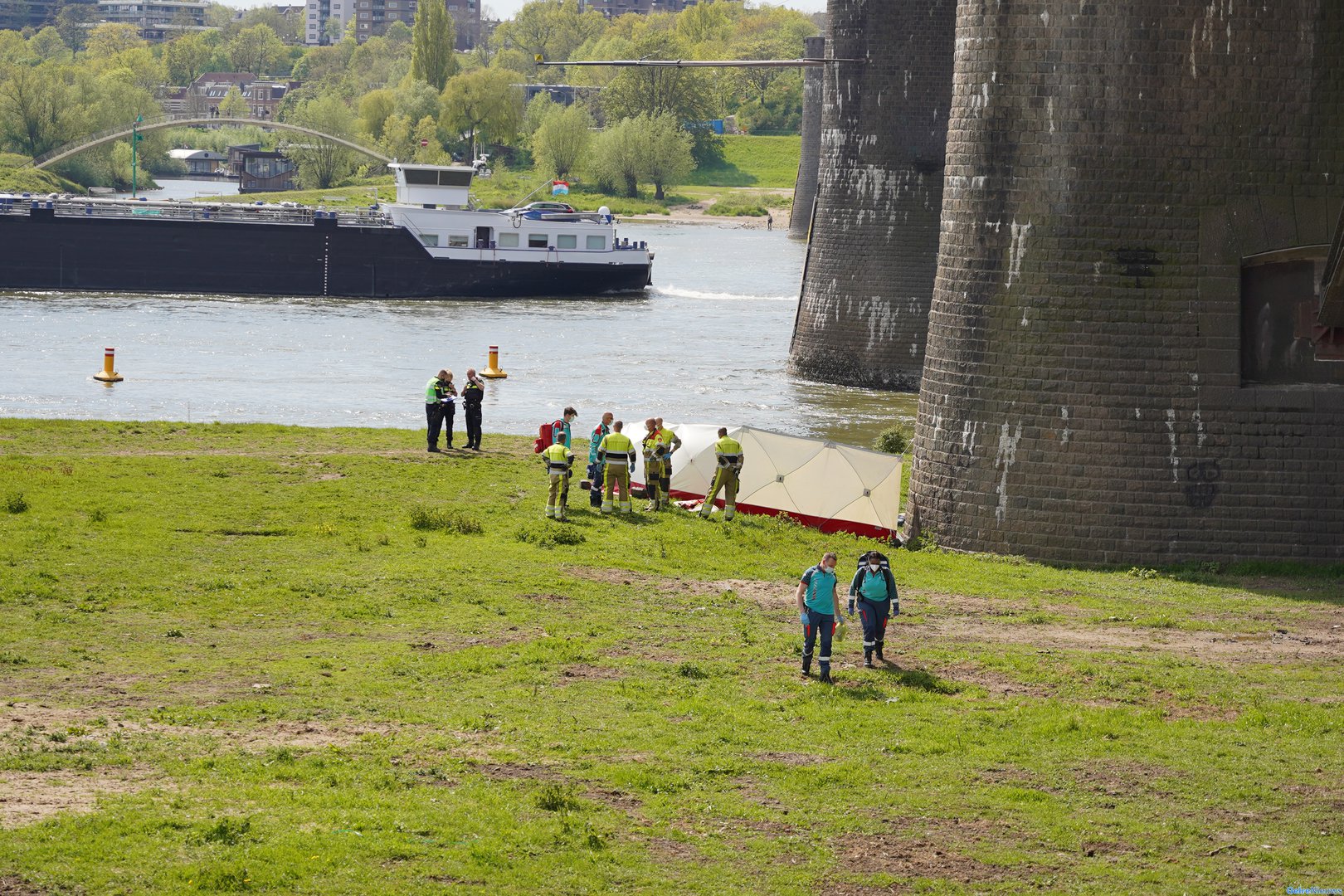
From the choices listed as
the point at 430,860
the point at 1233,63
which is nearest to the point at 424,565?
the point at 430,860

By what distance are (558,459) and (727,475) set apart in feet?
9.38

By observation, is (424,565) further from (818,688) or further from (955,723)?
(955,723)

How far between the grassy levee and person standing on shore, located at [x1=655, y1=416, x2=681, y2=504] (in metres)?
1.53

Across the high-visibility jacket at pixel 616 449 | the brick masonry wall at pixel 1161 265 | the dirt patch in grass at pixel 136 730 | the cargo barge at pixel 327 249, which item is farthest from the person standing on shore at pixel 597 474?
the cargo barge at pixel 327 249

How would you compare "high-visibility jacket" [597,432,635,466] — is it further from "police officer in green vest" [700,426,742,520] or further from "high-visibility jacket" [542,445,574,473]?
"police officer in green vest" [700,426,742,520]

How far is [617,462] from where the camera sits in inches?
1005

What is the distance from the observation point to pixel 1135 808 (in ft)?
44.5

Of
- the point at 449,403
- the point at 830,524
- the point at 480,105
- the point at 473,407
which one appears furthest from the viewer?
the point at 480,105

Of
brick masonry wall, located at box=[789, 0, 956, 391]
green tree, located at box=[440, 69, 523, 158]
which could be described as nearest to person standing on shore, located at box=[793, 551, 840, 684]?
brick masonry wall, located at box=[789, 0, 956, 391]

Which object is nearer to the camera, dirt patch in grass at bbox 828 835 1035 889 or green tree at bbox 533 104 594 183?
dirt patch in grass at bbox 828 835 1035 889

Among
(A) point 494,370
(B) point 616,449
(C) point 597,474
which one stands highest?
(B) point 616,449

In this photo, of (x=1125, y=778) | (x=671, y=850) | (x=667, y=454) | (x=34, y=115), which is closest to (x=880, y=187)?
(x=667, y=454)

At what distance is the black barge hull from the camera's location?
73375mm

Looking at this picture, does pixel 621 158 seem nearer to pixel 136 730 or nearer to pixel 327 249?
pixel 327 249
